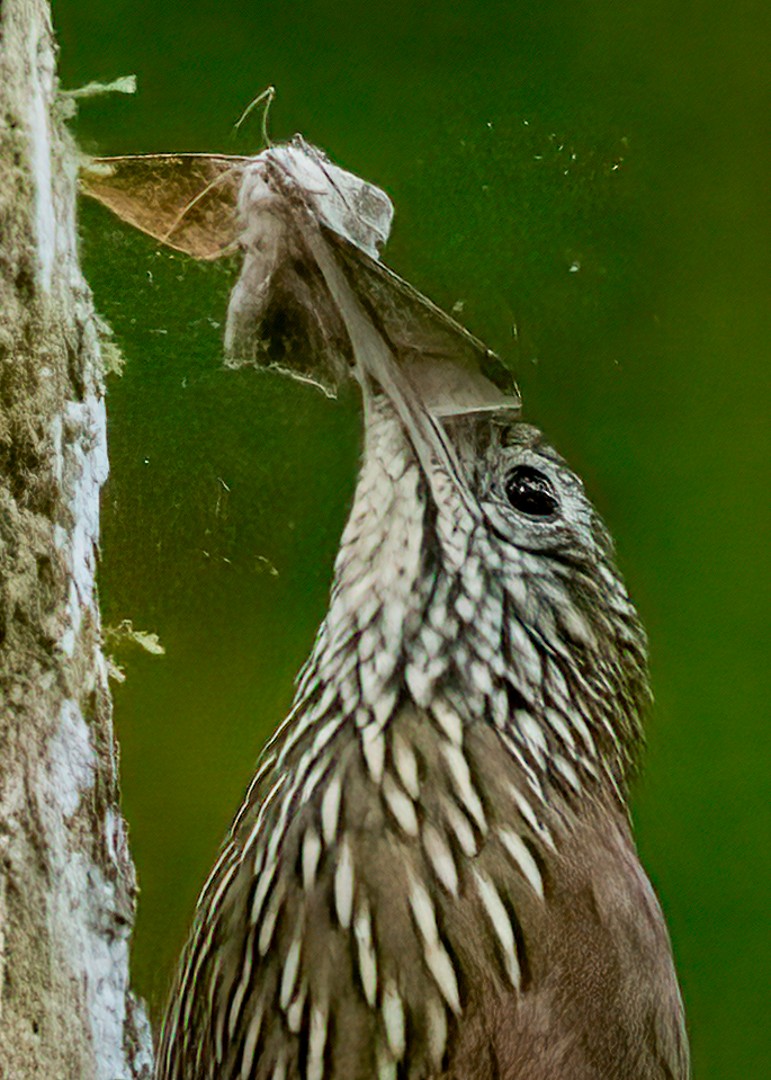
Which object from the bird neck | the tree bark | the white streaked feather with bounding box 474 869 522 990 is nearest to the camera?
the tree bark

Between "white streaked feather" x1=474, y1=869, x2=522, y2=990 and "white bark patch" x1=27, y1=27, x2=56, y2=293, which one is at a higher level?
"white bark patch" x1=27, y1=27, x2=56, y2=293

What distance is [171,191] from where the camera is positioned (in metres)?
0.97

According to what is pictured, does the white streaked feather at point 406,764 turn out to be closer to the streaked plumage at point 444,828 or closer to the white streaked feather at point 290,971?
the streaked plumage at point 444,828

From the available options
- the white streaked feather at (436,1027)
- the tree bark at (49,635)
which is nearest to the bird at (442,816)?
the white streaked feather at (436,1027)

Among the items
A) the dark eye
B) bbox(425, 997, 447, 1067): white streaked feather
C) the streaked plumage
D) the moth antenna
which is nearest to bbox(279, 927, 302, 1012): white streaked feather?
the streaked plumage

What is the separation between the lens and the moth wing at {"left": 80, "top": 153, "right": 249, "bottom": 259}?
97 centimetres

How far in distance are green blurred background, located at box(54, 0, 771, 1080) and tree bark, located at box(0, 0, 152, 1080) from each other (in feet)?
0.11

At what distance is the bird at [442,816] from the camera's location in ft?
3.14

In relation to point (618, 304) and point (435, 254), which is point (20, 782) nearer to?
point (435, 254)

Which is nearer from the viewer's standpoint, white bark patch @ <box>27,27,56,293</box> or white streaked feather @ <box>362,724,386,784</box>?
white bark patch @ <box>27,27,56,293</box>

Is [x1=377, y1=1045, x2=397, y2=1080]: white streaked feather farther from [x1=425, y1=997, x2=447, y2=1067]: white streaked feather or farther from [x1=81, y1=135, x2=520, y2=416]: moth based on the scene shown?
[x1=81, y1=135, x2=520, y2=416]: moth

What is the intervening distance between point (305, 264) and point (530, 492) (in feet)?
0.96

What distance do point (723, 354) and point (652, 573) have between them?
0.26 m

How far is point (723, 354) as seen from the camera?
140 cm
